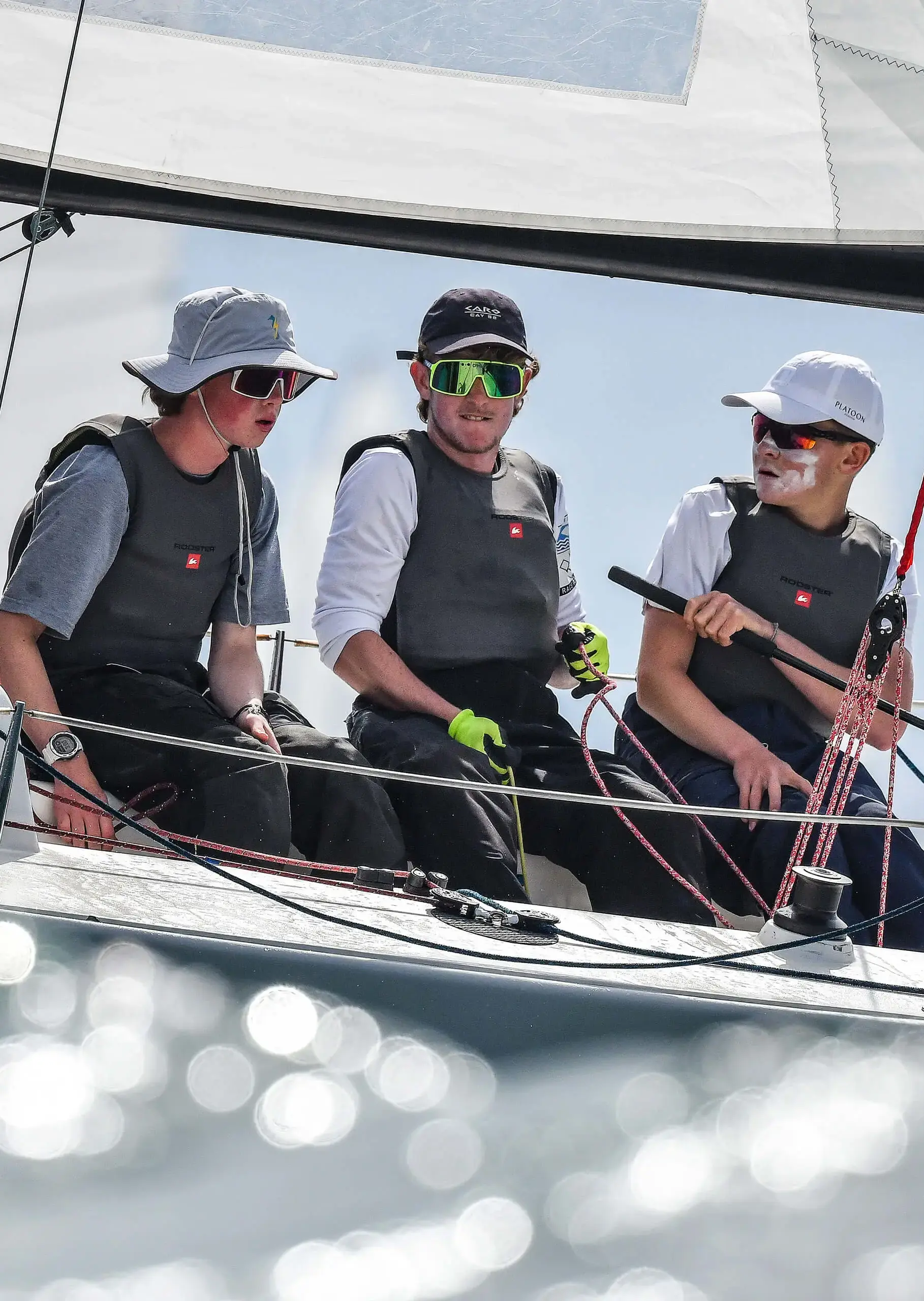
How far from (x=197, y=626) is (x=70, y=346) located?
1.00 meters

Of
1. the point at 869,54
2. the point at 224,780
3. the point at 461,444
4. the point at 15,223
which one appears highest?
the point at 869,54

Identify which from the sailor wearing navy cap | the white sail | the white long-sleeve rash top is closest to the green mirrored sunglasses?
the sailor wearing navy cap

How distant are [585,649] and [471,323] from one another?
0.45 meters

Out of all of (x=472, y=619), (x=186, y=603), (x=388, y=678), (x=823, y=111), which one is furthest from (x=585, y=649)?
(x=823, y=111)

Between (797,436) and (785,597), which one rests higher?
(797,436)

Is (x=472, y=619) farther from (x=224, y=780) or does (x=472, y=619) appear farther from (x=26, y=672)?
(x=26, y=672)

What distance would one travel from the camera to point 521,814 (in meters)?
1.65

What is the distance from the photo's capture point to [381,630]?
175 cm

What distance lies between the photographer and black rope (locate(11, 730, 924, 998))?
1.06m

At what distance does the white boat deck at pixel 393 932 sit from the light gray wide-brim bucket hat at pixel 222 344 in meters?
0.59

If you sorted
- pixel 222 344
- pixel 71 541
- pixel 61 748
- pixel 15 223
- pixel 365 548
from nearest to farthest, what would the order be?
pixel 61 748 < pixel 71 541 < pixel 222 344 < pixel 365 548 < pixel 15 223

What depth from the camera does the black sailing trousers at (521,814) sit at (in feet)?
4.78

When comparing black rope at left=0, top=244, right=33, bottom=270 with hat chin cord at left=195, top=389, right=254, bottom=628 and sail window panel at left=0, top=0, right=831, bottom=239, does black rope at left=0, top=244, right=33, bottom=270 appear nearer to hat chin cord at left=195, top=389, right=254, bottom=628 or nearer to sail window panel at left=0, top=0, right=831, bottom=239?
sail window panel at left=0, top=0, right=831, bottom=239

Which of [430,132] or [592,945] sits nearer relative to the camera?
[592,945]
